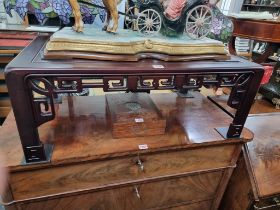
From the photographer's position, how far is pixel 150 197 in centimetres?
83

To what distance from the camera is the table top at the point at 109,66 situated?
0.52m

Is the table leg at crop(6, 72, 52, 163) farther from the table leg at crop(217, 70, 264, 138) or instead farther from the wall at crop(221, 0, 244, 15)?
the wall at crop(221, 0, 244, 15)

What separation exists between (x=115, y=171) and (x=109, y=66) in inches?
14.2

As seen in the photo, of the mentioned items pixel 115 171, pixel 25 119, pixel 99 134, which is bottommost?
pixel 115 171

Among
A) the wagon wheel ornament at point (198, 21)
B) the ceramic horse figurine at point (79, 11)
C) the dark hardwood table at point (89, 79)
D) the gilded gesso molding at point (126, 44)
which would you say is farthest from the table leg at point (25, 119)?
the wagon wheel ornament at point (198, 21)

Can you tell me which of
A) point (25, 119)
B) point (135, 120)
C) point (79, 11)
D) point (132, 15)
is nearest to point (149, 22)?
point (132, 15)

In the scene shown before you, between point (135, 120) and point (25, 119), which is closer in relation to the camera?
point (25, 119)

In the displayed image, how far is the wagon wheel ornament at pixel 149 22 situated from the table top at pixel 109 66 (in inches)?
5.1

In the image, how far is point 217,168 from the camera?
0.85 m

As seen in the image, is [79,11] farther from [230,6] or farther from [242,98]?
[230,6]

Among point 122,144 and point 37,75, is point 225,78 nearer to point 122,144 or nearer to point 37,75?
point 122,144

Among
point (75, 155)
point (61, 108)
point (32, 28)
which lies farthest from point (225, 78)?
point (32, 28)

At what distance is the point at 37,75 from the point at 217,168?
2.43 feet

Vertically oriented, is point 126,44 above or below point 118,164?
above
